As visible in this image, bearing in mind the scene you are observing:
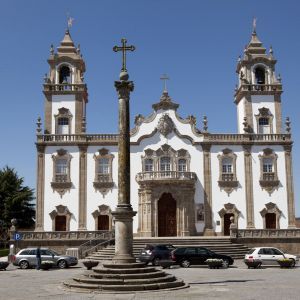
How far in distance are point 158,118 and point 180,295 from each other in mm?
29749

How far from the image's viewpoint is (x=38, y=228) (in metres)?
43.9

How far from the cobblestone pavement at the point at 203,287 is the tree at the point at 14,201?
1387 inches

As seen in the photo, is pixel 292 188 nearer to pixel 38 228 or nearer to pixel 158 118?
pixel 158 118

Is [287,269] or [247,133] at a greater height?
[247,133]

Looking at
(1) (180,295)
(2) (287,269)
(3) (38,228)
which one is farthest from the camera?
(3) (38,228)

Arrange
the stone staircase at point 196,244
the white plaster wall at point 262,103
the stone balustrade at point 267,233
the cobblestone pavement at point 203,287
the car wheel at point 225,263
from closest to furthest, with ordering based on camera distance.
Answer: the cobblestone pavement at point 203,287 → the car wheel at point 225,263 → the stone staircase at point 196,244 → the stone balustrade at point 267,233 → the white plaster wall at point 262,103

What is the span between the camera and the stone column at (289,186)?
44.6 metres

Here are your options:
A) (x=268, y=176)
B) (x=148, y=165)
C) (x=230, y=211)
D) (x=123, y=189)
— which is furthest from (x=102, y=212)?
(x=123, y=189)

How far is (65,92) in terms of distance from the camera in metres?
47.0

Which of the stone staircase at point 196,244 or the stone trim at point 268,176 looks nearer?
the stone staircase at point 196,244

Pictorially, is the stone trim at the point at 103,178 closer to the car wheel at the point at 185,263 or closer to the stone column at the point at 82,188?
the stone column at the point at 82,188

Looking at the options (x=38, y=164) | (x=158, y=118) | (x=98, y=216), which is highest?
(x=158, y=118)

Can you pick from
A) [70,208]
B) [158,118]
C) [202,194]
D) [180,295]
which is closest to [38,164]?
[70,208]

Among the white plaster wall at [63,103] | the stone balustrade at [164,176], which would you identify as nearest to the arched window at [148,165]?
the stone balustrade at [164,176]
